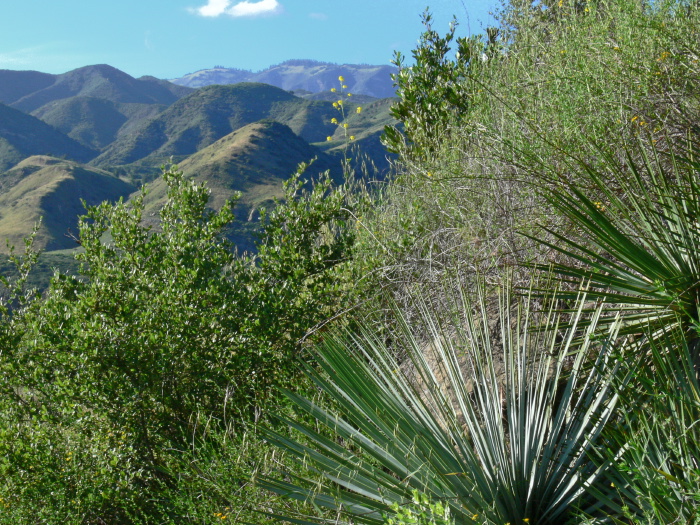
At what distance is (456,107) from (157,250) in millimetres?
4015

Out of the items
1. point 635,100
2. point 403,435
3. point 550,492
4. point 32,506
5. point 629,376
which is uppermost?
point 635,100

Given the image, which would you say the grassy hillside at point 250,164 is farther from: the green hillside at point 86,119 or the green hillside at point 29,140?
the green hillside at point 86,119

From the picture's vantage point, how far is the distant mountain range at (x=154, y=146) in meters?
75.6

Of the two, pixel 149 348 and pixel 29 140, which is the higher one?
pixel 29 140

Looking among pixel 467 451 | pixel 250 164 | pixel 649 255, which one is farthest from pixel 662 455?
pixel 250 164

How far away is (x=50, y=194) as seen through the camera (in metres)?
77.8

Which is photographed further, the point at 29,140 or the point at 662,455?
the point at 29,140

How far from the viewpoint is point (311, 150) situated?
108 metres

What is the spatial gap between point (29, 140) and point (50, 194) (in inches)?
2288

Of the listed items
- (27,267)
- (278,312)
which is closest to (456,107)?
(278,312)

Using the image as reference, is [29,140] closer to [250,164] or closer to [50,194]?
[50,194]

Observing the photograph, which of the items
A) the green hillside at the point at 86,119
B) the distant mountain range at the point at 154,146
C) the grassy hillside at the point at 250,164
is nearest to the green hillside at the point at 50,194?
the distant mountain range at the point at 154,146

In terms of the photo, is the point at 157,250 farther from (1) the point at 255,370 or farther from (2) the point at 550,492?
(2) the point at 550,492

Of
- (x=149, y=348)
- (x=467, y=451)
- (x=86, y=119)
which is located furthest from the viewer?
(x=86, y=119)
